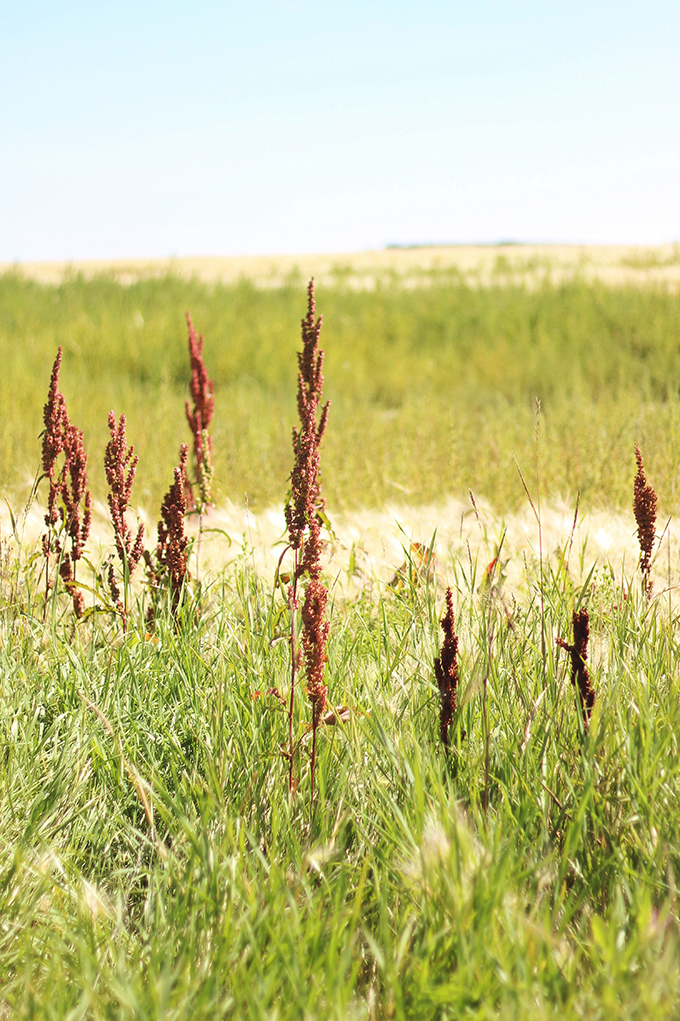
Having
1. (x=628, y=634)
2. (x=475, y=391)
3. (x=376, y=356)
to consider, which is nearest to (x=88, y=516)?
(x=628, y=634)

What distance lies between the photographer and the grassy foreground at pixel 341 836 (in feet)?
3.52

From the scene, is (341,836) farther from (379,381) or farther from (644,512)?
(379,381)

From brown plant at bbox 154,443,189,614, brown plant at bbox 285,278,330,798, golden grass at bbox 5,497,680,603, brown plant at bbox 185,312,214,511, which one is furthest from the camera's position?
brown plant at bbox 185,312,214,511

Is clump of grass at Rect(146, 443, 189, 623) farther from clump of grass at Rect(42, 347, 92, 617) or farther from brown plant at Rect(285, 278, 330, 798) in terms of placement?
brown plant at Rect(285, 278, 330, 798)

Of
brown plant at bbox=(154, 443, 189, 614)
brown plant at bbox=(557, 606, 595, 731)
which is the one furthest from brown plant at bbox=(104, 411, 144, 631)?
brown plant at bbox=(557, 606, 595, 731)

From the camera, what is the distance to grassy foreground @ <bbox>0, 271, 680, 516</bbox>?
4.84 metres

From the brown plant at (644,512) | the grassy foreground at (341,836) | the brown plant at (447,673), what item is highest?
the brown plant at (644,512)

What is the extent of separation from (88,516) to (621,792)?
167 cm

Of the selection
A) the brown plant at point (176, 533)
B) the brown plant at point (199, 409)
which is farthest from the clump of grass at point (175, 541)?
the brown plant at point (199, 409)

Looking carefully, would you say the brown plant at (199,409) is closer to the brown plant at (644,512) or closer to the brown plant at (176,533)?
the brown plant at (176,533)

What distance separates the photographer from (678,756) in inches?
59.5

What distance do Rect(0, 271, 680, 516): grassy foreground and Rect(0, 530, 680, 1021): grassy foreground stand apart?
1661 mm

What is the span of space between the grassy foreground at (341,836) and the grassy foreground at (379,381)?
1.66 m

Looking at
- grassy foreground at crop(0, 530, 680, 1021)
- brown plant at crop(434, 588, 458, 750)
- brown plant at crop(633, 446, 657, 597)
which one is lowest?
grassy foreground at crop(0, 530, 680, 1021)
